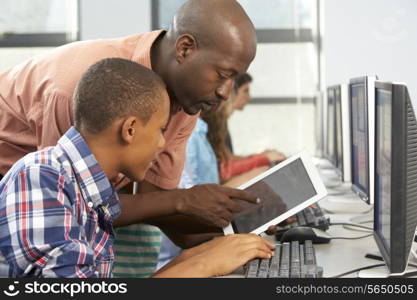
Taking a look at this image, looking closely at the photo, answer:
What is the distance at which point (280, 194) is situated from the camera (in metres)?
1.76

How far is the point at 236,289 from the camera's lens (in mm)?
1174

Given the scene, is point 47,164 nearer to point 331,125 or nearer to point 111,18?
point 331,125

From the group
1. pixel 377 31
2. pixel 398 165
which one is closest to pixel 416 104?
pixel 377 31

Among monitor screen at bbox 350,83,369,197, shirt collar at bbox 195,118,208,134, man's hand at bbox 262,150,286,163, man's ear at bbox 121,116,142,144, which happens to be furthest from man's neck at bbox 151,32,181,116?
man's hand at bbox 262,150,286,163

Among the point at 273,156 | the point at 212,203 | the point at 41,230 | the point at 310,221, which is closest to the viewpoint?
the point at 41,230

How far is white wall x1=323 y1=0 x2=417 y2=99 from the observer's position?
505cm

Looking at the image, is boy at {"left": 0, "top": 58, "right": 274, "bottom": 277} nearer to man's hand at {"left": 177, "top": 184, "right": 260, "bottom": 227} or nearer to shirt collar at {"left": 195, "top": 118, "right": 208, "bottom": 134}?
man's hand at {"left": 177, "top": 184, "right": 260, "bottom": 227}

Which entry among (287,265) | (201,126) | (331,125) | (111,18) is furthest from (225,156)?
(111,18)

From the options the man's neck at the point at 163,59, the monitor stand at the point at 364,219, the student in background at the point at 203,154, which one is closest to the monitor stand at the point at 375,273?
the man's neck at the point at 163,59

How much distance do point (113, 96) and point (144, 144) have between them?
0.35 feet

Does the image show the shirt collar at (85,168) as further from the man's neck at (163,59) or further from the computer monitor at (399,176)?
the computer monitor at (399,176)

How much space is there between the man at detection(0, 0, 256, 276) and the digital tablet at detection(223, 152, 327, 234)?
0.04m

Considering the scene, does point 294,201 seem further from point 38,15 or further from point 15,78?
point 38,15

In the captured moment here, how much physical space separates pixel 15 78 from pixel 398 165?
0.90 metres
